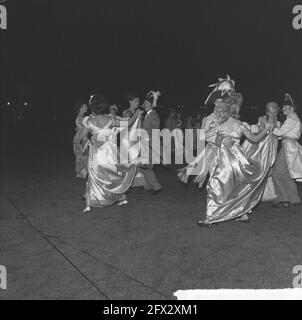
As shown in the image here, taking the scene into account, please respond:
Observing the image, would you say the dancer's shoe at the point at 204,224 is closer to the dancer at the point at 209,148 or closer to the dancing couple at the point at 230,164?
the dancing couple at the point at 230,164

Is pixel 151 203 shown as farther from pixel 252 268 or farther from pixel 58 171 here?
pixel 58 171

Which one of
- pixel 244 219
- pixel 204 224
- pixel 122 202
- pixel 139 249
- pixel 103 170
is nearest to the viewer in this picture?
pixel 139 249

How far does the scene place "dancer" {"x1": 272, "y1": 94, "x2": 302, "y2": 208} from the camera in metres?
7.35

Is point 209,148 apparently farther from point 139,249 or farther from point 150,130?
point 150,130

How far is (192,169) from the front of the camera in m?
6.75

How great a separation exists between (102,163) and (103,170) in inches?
4.7

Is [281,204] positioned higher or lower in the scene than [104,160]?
lower

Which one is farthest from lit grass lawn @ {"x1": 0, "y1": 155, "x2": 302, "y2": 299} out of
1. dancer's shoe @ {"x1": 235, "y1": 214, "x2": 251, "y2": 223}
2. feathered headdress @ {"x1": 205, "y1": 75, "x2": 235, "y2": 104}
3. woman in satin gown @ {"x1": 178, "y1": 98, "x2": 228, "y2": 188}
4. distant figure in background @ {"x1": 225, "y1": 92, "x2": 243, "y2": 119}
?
feathered headdress @ {"x1": 205, "y1": 75, "x2": 235, "y2": 104}

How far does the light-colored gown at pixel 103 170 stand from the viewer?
704 cm

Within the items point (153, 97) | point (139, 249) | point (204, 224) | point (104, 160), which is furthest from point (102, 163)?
point (153, 97)

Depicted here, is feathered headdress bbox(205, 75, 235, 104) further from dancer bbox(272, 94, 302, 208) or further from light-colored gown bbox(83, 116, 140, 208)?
light-colored gown bbox(83, 116, 140, 208)

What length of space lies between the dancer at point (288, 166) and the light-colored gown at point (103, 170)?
253 cm

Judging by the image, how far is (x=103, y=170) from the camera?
710 cm

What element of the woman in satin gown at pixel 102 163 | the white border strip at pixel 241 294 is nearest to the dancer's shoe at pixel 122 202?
the woman in satin gown at pixel 102 163
